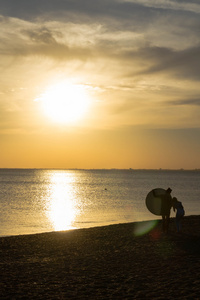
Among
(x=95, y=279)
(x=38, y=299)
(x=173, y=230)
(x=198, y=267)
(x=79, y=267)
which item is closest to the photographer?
(x=38, y=299)

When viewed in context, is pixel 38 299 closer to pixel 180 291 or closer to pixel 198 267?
pixel 180 291

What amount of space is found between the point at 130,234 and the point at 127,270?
774 centimetres

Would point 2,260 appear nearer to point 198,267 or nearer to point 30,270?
point 30,270

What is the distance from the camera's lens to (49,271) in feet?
39.9

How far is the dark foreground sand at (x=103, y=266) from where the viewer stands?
31.7 ft

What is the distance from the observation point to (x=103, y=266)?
1255 cm

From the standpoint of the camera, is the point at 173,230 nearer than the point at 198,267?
No

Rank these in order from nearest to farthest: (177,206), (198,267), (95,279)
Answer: (95,279), (198,267), (177,206)

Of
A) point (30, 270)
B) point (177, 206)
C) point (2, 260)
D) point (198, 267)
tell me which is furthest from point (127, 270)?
point (177, 206)

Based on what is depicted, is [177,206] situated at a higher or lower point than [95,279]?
higher

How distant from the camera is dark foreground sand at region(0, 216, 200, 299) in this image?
9.65 meters

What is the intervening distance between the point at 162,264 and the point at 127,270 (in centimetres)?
136

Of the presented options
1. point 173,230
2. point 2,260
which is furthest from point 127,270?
point 173,230

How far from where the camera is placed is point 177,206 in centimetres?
1861
